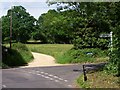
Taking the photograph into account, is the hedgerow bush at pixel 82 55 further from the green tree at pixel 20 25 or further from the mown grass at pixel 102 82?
the green tree at pixel 20 25

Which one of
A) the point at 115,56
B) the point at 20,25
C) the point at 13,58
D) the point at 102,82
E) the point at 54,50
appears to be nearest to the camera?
the point at 102,82

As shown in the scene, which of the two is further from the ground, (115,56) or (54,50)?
(115,56)

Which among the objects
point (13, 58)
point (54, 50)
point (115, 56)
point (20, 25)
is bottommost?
point (54, 50)

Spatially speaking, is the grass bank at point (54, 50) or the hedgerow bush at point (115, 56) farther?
the grass bank at point (54, 50)

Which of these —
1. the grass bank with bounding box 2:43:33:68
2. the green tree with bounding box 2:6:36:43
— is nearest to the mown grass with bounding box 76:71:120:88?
the grass bank with bounding box 2:43:33:68

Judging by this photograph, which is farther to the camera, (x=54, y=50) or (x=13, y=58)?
(x=54, y=50)

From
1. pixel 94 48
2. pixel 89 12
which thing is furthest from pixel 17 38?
pixel 89 12

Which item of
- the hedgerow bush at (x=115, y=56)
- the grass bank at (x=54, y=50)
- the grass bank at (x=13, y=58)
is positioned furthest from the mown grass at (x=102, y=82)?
the grass bank at (x=54, y=50)

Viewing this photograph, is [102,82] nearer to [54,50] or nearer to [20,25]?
[54,50]

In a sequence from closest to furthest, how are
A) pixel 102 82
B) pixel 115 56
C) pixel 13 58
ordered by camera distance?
pixel 102 82
pixel 115 56
pixel 13 58

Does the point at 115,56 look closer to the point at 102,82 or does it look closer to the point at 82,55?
the point at 102,82

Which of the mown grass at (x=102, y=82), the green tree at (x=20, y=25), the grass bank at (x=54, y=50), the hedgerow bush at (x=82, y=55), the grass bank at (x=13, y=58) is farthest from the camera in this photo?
the green tree at (x=20, y=25)

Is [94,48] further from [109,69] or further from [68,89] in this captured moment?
[68,89]

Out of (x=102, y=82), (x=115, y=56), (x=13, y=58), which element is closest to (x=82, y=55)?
(x=13, y=58)
